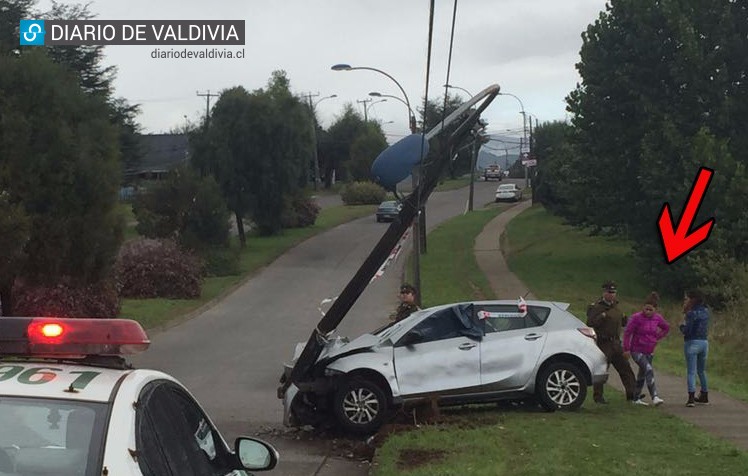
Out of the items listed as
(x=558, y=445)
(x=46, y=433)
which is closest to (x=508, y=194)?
(x=558, y=445)

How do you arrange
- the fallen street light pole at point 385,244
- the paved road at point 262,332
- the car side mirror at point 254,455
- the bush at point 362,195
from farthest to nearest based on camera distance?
the bush at point 362,195
the paved road at point 262,332
the fallen street light pole at point 385,244
the car side mirror at point 254,455

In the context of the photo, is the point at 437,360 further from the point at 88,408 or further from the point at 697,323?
the point at 88,408

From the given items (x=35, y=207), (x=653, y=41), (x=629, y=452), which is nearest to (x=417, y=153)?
(x=629, y=452)

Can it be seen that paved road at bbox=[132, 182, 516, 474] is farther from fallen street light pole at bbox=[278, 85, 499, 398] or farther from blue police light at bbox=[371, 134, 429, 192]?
blue police light at bbox=[371, 134, 429, 192]

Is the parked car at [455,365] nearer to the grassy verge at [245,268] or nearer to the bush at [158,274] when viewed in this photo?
the grassy verge at [245,268]

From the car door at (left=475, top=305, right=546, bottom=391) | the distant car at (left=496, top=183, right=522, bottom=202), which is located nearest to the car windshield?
the car door at (left=475, top=305, right=546, bottom=391)

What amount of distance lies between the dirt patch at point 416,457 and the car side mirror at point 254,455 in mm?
5087

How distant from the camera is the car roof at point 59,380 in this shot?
3711mm

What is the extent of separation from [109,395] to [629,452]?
298 inches

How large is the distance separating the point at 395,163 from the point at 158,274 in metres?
24.7

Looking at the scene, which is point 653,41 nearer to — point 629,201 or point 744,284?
point 629,201

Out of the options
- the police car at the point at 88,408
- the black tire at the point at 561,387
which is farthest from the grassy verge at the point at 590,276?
the police car at the point at 88,408

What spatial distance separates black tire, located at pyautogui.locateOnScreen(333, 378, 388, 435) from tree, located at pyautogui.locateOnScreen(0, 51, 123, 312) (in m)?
11.5

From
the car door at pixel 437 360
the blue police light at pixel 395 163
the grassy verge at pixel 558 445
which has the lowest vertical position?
the grassy verge at pixel 558 445
